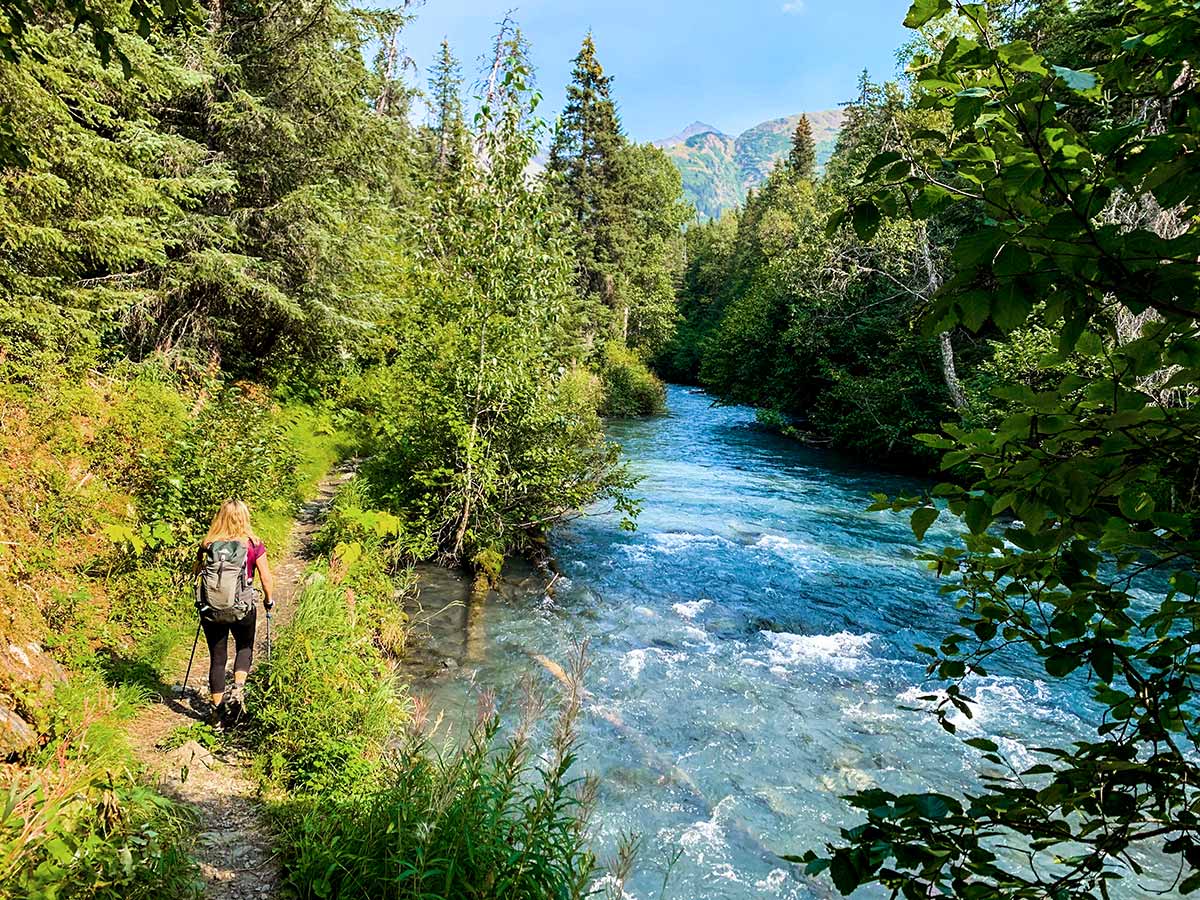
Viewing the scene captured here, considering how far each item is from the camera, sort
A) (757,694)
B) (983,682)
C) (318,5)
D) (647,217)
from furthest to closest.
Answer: (647,217), (318,5), (983,682), (757,694)

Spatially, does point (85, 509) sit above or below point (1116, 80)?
below

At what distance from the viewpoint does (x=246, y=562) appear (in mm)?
5645

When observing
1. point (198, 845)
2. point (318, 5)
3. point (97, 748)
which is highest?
point (318, 5)

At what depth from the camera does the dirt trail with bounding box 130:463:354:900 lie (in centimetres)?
404

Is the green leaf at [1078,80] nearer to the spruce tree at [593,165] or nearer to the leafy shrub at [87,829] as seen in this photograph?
the leafy shrub at [87,829]

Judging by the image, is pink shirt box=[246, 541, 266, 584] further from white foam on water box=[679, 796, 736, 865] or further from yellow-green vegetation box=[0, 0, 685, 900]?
white foam on water box=[679, 796, 736, 865]

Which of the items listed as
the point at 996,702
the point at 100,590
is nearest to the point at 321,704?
→ the point at 100,590

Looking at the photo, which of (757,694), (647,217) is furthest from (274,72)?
(647,217)

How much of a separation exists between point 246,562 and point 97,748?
1709 millimetres

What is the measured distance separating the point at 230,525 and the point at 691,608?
688cm

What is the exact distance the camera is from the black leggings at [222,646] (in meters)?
5.50

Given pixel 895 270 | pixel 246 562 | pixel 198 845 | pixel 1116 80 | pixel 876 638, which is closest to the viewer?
pixel 1116 80

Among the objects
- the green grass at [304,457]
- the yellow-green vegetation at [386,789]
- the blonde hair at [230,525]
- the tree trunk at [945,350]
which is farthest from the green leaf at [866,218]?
the tree trunk at [945,350]

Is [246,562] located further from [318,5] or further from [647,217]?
[647,217]
